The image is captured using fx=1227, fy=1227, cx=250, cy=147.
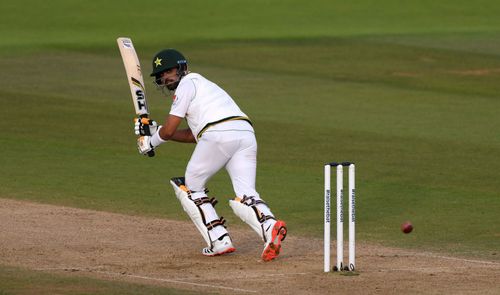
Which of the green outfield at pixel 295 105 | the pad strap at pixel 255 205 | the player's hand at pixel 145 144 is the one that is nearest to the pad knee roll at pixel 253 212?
the pad strap at pixel 255 205

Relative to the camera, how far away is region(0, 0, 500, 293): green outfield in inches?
543

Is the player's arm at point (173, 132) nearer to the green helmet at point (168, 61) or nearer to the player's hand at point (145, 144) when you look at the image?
the player's hand at point (145, 144)

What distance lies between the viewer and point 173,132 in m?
10.8

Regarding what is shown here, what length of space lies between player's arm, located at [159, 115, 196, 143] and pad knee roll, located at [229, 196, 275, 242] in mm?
825

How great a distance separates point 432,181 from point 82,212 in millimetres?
4489

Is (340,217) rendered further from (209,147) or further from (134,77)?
(134,77)

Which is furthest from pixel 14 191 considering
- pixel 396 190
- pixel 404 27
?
pixel 404 27

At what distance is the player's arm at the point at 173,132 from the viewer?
10.7 meters

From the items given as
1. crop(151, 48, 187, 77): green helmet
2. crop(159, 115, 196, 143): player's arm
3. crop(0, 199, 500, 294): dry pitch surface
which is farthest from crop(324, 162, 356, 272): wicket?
crop(151, 48, 187, 77): green helmet

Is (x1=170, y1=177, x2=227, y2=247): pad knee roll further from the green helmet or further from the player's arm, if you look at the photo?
the green helmet

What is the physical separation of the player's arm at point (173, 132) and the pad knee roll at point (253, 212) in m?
0.82

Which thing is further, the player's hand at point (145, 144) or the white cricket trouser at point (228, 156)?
the player's hand at point (145, 144)

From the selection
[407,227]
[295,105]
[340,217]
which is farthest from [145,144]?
[295,105]

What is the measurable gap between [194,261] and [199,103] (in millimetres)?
1379
